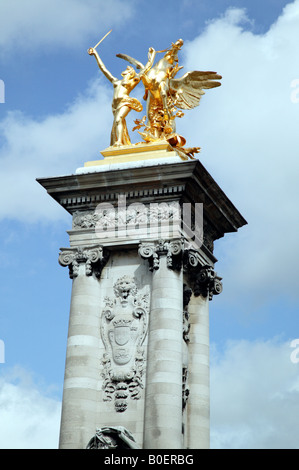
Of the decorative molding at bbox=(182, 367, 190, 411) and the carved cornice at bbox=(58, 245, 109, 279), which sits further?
the carved cornice at bbox=(58, 245, 109, 279)

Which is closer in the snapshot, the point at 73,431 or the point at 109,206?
the point at 73,431

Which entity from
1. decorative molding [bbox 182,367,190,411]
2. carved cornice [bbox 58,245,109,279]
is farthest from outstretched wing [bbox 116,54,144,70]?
decorative molding [bbox 182,367,190,411]

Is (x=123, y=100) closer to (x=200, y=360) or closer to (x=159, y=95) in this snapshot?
(x=159, y=95)

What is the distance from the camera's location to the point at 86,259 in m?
25.4

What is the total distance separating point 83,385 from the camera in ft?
79.3

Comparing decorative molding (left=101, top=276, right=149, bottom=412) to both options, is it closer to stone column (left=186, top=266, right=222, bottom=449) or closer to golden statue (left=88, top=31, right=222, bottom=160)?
stone column (left=186, top=266, right=222, bottom=449)

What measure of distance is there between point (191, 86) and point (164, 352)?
8209mm

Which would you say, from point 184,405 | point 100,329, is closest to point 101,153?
point 100,329

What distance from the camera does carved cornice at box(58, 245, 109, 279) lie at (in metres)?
25.3

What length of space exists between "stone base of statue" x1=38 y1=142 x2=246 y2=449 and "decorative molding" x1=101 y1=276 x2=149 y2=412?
0.08 ft

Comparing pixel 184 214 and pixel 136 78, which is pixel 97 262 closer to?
pixel 184 214

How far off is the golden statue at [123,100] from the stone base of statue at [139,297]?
731 millimetres

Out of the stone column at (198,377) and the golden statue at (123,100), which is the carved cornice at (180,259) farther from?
the golden statue at (123,100)
